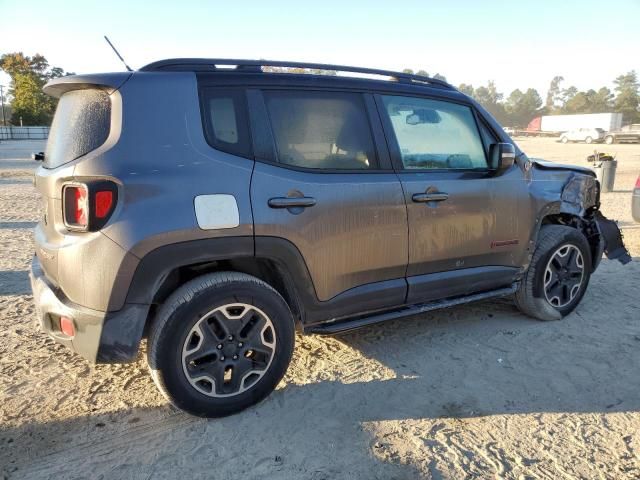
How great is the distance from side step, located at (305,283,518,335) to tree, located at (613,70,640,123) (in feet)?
303

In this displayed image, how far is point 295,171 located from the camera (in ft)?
9.55

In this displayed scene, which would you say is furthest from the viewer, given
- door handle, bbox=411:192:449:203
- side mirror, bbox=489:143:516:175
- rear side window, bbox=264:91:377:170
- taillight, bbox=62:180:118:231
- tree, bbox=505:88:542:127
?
tree, bbox=505:88:542:127

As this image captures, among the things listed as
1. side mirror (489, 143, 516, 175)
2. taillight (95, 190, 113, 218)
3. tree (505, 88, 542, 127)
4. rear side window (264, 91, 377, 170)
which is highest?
tree (505, 88, 542, 127)

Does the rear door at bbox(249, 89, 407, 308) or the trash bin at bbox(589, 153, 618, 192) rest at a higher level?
the rear door at bbox(249, 89, 407, 308)

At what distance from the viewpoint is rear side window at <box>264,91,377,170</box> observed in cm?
294

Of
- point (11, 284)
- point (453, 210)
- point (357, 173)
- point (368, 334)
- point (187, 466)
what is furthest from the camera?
point (11, 284)

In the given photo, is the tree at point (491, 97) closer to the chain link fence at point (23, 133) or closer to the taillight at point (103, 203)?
the chain link fence at point (23, 133)

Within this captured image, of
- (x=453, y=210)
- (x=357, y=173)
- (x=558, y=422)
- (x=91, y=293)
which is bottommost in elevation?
(x=558, y=422)

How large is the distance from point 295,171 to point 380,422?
1.54 meters

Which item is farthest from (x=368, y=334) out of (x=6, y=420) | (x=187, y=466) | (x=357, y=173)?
(x=6, y=420)

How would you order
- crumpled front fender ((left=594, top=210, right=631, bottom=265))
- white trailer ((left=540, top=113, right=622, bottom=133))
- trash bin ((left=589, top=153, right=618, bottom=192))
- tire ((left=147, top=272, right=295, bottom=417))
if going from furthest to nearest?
white trailer ((left=540, top=113, right=622, bottom=133)), trash bin ((left=589, top=153, right=618, bottom=192)), crumpled front fender ((left=594, top=210, right=631, bottom=265)), tire ((left=147, top=272, right=295, bottom=417))

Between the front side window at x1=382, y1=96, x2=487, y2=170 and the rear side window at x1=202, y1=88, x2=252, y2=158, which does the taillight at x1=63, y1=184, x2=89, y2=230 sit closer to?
the rear side window at x1=202, y1=88, x2=252, y2=158

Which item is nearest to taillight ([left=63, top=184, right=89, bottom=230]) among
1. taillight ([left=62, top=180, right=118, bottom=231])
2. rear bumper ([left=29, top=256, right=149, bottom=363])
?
taillight ([left=62, top=180, right=118, bottom=231])

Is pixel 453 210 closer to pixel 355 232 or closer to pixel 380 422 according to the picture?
pixel 355 232
